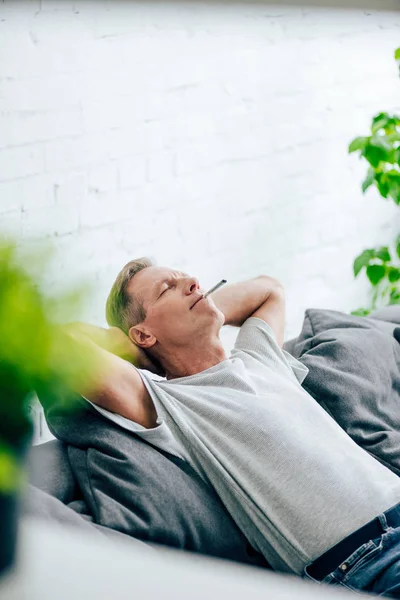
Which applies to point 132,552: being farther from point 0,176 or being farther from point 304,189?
point 304,189

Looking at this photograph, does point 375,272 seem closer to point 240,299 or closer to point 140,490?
point 240,299

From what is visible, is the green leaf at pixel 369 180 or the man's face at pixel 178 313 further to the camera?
the green leaf at pixel 369 180

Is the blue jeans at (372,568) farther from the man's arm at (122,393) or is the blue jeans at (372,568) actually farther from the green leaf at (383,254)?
the green leaf at (383,254)

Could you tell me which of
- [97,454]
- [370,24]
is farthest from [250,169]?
[97,454]

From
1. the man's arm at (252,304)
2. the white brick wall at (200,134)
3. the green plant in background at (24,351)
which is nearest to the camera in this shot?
the green plant in background at (24,351)

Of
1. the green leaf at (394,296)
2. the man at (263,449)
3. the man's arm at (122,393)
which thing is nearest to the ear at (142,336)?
the man at (263,449)

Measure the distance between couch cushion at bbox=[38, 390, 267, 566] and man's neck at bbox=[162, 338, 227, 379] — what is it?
29 centimetres

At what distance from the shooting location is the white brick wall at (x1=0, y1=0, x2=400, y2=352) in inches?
82.0

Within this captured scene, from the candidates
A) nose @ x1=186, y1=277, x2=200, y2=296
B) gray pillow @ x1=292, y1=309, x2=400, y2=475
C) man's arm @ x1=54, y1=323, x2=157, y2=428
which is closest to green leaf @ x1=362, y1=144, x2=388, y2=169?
gray pillow @ x1=292, y1=309, x2=400, y2=475

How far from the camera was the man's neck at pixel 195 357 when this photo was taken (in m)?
1.76

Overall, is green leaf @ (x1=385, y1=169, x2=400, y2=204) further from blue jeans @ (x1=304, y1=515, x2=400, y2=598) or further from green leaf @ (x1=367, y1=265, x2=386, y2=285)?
blue jeans @ (x1=304, y1=515, x2=400, y2=598)

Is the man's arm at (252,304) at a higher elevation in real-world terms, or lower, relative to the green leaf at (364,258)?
higher

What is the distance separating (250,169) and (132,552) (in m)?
2.39

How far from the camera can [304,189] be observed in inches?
118
